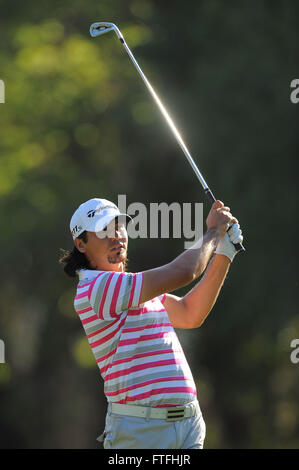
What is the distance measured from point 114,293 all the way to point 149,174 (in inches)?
338

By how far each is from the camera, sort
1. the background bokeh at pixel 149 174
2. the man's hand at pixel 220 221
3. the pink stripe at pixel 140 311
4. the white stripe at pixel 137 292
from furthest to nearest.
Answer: the background bokeh at pixel 149 174, the man's hand at pixel 220 221, the pink stripe at pixel 140 311, the white stripe at pixel 137 292

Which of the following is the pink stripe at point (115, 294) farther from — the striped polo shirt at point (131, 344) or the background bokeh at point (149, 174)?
the background bokeh at point (149, 174)

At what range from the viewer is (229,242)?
14.1ft

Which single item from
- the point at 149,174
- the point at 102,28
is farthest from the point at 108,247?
the point at 149,174

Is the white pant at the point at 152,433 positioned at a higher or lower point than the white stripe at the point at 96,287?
lower

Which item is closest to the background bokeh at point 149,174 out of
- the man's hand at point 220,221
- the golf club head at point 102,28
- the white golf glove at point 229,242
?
the golf club head at point 102,28

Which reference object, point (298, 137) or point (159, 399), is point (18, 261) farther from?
point (159, 399)

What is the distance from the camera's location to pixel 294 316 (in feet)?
38.7

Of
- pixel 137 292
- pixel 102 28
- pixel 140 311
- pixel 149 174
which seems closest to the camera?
pixel 137 292

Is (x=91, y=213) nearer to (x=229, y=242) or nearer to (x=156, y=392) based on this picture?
(x=229, y=242)

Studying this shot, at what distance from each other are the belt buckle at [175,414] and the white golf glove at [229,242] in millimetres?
787

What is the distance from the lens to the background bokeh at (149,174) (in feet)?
37.6

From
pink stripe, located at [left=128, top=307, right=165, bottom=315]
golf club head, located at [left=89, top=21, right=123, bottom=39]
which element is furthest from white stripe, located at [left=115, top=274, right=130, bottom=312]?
golf club head, located at [left=89, top=21, right=123, bottom=39]

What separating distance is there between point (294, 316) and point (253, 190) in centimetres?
167
